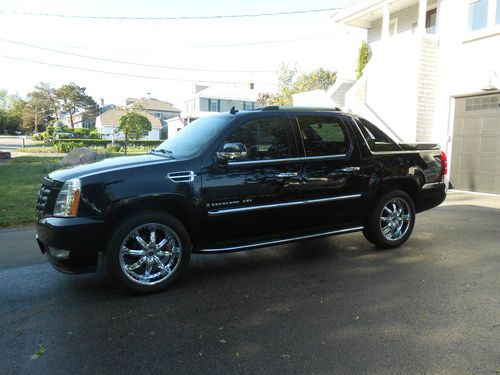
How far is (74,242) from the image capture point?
3.95 metres

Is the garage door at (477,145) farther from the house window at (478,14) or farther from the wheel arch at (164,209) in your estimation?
the wheel arch at (164,209)

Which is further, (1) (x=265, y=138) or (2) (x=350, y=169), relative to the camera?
(2) (x=350, y=169)

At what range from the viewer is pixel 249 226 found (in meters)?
4.72

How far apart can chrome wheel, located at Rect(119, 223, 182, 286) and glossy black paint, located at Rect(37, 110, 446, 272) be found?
0.71 ft

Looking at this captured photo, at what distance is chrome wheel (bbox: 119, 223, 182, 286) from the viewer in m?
4.21

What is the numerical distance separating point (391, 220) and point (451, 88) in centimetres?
909

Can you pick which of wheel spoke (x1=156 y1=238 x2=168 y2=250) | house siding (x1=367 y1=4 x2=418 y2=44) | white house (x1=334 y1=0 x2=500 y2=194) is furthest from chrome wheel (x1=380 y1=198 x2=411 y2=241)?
house siding (x1=367 y1=4 x2=418 y2=44)

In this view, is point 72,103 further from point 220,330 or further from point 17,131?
point 220,330

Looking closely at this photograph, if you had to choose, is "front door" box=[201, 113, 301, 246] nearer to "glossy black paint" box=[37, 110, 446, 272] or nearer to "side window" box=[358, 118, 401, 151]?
"glossy black paint" box=[37, 110, 446, 272]

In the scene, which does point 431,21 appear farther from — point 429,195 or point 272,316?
point 272,316

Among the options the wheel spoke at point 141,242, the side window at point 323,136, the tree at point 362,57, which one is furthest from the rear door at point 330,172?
the tree at point 362,57

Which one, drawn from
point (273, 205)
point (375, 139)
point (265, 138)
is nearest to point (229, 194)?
point (273, 205)

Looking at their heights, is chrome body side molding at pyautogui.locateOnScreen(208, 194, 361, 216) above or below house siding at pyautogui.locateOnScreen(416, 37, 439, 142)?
below

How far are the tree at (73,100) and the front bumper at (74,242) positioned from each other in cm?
8035
